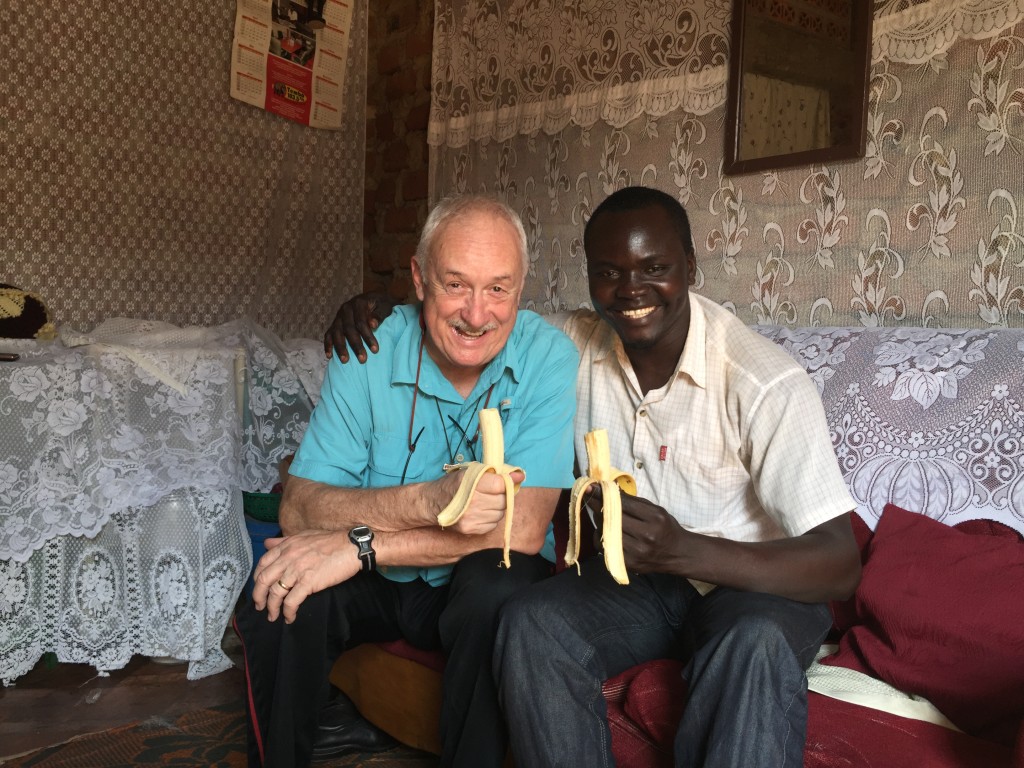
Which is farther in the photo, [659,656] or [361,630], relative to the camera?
[361,630]

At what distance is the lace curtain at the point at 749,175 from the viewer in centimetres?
192

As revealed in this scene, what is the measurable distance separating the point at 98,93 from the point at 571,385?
2077 mm

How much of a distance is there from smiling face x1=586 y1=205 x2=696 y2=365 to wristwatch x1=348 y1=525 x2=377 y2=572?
24.1 inches

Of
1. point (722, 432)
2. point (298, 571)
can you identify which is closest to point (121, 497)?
point (298, 571)

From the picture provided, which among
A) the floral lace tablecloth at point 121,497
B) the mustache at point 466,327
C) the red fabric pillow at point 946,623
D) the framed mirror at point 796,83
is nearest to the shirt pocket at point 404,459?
the mustache at point 466,327

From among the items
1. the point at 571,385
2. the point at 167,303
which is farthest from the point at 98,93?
the point at 571,385

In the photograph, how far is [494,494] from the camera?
1.50 meters

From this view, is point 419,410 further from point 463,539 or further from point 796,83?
point 796,83

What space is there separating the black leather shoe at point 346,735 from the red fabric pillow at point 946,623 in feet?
3.33

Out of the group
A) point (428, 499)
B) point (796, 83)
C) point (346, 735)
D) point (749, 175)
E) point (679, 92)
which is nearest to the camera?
point (428, 499)

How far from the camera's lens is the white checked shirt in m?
1.46

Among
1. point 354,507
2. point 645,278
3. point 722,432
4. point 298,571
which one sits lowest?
point 298,571

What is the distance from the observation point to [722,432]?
1.62 m

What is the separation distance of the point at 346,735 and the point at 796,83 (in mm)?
1869
